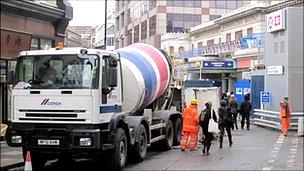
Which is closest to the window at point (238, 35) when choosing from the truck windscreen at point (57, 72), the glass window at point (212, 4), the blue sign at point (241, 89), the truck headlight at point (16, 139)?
the blue sign at point (241, 89)

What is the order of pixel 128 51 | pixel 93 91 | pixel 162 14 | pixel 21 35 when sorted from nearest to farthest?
pixel 93 91
pixel 128 51
pixel 21 35
pixel 162 14

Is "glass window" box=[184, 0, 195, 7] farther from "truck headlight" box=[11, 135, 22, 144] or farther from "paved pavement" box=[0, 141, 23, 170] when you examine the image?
"truck headlight" box=[11, 135, 22, 144]

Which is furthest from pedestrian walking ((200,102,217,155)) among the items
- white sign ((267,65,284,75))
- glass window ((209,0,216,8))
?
glass window ((209,0,216,8))

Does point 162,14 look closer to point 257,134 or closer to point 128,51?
point 257,134

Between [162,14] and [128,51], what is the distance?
64.6 m

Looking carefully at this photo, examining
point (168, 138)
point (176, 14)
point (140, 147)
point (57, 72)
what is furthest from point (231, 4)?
point (57, 72)

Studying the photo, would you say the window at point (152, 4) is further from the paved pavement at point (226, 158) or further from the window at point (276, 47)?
the paved pavement at point (226, 158)

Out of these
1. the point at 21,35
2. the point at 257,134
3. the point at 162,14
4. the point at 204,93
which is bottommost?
the point at 257,134

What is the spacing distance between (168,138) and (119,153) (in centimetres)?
499

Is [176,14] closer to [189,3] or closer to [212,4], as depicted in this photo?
[189,3]

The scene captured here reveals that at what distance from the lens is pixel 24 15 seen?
721 inches

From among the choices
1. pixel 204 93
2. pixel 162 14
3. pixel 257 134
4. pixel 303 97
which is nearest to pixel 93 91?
pixel 204 93

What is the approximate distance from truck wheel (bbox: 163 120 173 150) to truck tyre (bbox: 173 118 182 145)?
0.52 meters

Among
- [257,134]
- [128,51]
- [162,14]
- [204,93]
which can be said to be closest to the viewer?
[128,51]
